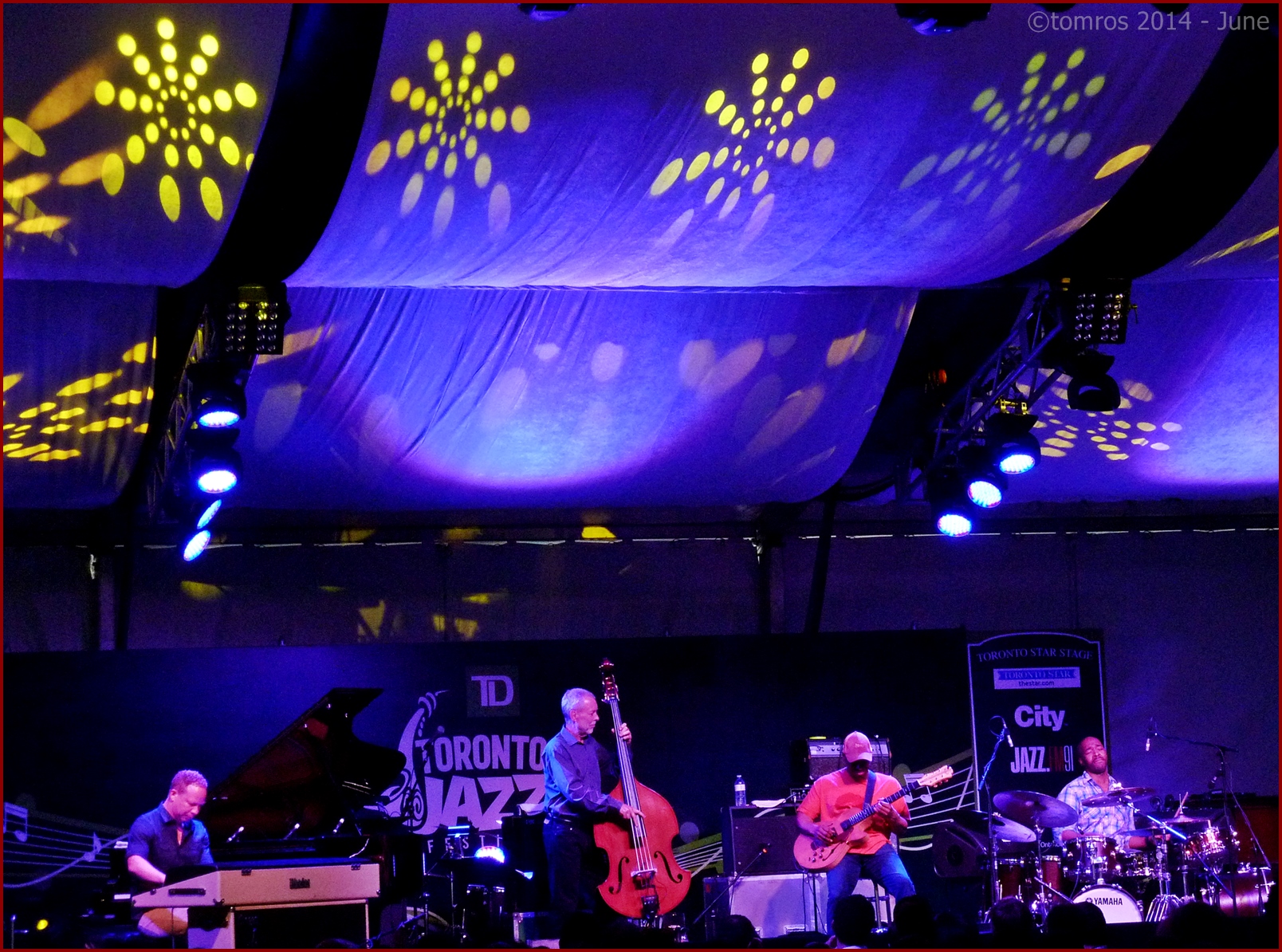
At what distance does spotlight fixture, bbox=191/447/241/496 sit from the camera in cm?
852

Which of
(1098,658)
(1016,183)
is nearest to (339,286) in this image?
(1016,183)

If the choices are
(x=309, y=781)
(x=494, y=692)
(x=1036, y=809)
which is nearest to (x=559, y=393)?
(x=494, y=692)

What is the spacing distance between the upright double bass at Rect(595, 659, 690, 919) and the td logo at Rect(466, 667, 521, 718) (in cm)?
264

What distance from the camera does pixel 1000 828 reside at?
9.52m

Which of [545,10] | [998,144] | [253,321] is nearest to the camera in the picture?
[545,10]

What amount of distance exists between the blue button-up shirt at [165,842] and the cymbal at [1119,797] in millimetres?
5481

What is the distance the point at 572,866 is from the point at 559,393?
2926 mm

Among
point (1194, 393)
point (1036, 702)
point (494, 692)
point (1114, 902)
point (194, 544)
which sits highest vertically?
point (1194, 393)

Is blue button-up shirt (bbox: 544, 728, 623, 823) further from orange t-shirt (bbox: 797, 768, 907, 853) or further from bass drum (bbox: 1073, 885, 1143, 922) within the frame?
bass drum (bbox: 1073, 885, 1143, 922)

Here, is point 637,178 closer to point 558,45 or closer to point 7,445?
point 558,45

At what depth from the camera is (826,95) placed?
22.7 ft

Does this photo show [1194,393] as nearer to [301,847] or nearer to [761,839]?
[761,839]

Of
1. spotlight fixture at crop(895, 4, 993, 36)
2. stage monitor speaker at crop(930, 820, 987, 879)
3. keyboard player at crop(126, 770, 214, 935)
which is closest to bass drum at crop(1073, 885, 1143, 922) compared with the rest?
stage monitor speaker at crop(930, 820, 987, 879)

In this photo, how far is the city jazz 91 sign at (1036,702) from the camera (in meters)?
12.1
